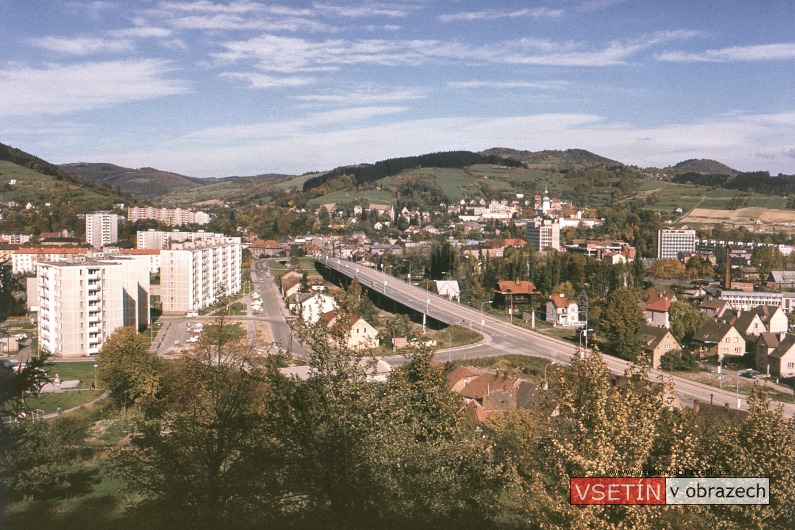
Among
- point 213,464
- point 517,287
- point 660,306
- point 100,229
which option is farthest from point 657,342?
point 100,229

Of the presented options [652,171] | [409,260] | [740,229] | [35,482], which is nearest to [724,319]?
[35,482]

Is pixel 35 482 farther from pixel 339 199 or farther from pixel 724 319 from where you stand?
pixel 339 199

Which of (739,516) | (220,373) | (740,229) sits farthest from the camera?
(740,229)

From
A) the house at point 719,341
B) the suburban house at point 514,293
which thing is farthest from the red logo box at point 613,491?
the suburban house at point 514,293

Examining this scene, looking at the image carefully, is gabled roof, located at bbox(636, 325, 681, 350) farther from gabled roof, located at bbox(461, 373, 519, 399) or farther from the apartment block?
the apartment block

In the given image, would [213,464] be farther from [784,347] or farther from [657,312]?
[657,312]

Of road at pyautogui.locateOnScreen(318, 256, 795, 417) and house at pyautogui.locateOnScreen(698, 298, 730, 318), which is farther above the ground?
house at pyautogui.locateOnScreen(698, 298, 730, 318)

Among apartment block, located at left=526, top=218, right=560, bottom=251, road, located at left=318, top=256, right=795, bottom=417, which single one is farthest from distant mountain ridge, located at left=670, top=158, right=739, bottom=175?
road, located at left=318, top=256, right=795, bottom=417
